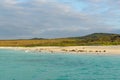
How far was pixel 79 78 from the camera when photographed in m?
24.4

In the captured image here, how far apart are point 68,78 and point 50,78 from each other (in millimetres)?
1355

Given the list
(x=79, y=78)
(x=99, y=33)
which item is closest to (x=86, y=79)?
(x=79, y=78)

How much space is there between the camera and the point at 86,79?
23.9 meters

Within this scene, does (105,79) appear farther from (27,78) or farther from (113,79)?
(27,78)

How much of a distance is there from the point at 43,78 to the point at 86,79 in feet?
10.6

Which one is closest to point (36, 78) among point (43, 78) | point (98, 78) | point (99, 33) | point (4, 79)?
point (43, 78)

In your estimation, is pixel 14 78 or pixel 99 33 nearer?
pixel 14 78

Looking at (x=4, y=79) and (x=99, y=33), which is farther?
(x=99, y=33)

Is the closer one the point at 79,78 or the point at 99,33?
the point at 79,78

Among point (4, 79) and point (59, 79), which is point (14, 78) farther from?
point (59, 79)

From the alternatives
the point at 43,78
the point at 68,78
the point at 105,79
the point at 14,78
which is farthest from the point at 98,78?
the point at 14,78

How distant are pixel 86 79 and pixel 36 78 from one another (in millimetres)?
3754

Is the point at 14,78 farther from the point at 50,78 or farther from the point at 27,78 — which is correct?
the point at 50,78

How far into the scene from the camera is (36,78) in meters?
Result: 24.6
